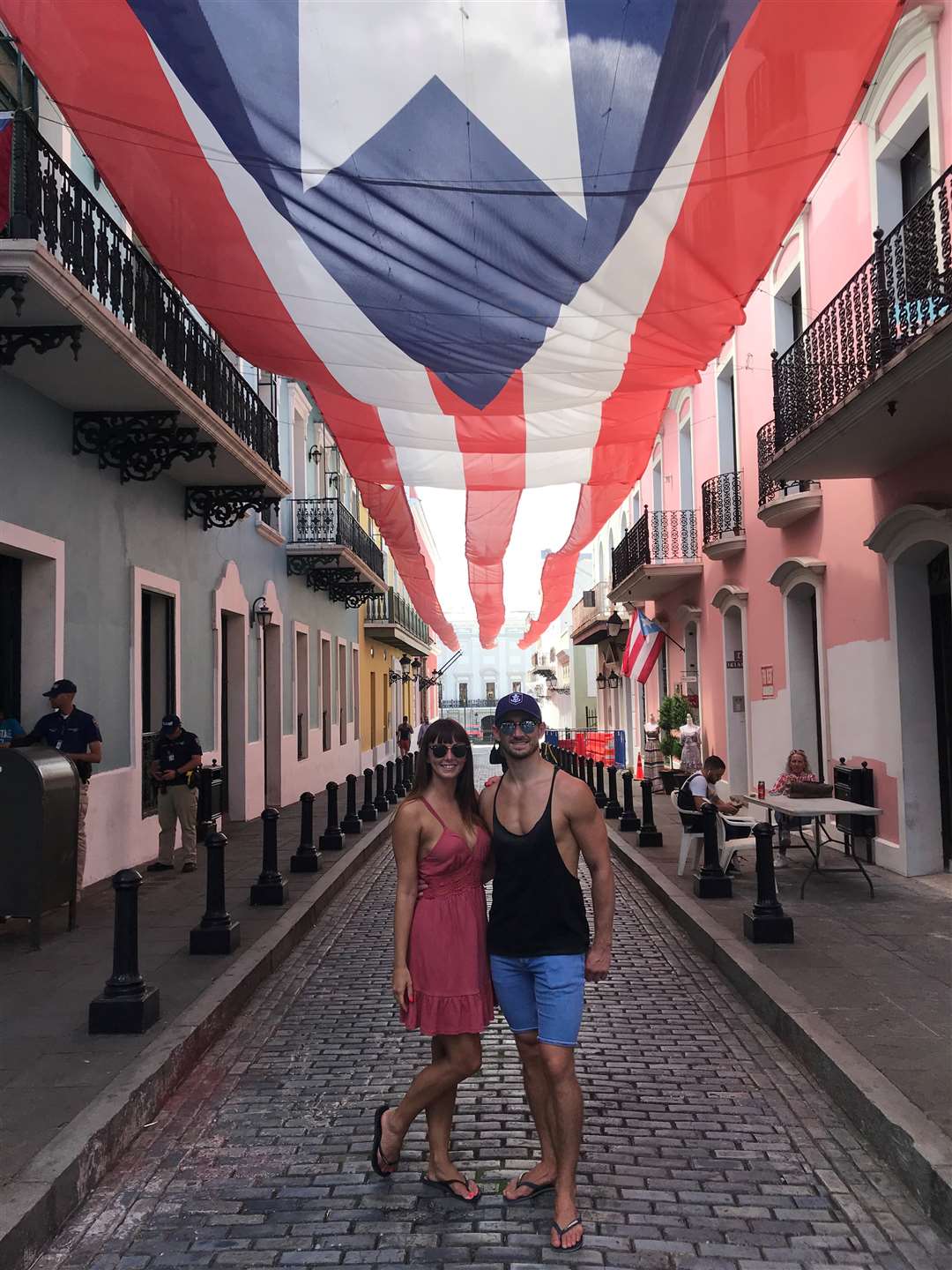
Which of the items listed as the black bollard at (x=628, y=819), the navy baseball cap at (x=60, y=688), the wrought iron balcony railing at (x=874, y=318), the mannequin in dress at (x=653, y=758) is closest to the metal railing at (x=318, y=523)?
the mannequin in dress at (x=653, y=758)

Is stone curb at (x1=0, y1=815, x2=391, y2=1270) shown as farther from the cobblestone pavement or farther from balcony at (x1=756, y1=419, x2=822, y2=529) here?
balcony at (x1=756, y1=419, x2=822, y2=529)

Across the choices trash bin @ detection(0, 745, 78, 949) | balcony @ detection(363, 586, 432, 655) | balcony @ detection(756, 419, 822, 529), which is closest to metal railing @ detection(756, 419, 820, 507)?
balcony @ detection(756, 419, 822, 529)

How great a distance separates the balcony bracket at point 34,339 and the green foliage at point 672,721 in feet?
45.6

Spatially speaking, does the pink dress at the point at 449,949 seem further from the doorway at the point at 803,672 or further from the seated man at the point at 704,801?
the doorway at the point at 803,672

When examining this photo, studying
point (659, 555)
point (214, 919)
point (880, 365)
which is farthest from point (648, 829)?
point (659, 555)

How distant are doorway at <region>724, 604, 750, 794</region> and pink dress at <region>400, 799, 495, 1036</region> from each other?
1364cm

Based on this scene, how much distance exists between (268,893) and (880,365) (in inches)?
262

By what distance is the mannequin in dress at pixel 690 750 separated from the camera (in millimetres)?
18062

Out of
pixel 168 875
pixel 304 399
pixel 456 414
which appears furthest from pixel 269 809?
pixel 304 399

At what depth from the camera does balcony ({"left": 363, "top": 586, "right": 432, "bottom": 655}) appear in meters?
30.3

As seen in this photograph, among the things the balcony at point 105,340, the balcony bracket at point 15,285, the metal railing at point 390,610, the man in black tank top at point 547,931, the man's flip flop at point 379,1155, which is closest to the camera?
the man in black tank top at point 547,931

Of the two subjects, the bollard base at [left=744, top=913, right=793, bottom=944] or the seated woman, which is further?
the seated woman

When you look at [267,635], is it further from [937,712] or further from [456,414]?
[937,712]

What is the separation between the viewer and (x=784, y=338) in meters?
13.2
